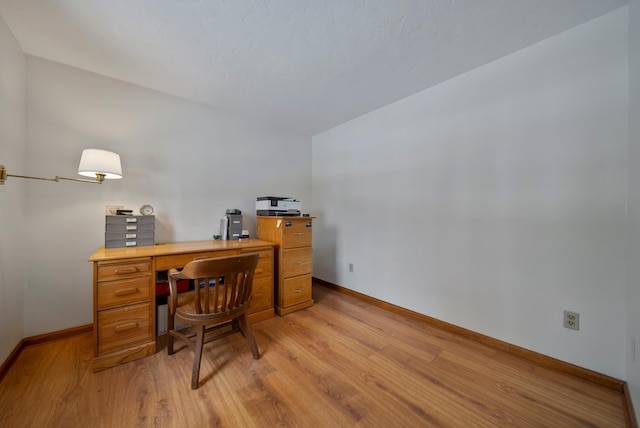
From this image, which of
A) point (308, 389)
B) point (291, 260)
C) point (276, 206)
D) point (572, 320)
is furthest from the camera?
point (276, 206)

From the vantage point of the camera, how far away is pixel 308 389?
143 cm

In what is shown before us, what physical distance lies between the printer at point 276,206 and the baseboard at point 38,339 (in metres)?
1.89

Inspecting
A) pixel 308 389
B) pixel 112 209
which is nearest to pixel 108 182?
pixel 112 209

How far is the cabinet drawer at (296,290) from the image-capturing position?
8.18ft

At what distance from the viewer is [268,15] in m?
1.44

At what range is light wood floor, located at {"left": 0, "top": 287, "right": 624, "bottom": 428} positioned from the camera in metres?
1.22

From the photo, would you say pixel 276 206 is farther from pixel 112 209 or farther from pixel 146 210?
pixel 112 209

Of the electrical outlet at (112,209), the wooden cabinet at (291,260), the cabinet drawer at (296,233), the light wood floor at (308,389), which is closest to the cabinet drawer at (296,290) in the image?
the wooden cabinet at (291,260)

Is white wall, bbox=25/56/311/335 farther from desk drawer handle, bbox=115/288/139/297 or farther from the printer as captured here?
desk drawer handle, bbox=115/288/139/297

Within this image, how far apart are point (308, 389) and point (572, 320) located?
1848 mm

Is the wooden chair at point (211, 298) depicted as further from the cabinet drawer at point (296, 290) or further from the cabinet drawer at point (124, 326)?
the cabinet drawer at point (296, 290)

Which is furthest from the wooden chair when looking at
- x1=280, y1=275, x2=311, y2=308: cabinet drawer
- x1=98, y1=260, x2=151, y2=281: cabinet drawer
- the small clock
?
the small clock

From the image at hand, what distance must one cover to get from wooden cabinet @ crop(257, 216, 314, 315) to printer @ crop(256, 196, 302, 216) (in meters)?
0.10

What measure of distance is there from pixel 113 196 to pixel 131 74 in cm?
112
